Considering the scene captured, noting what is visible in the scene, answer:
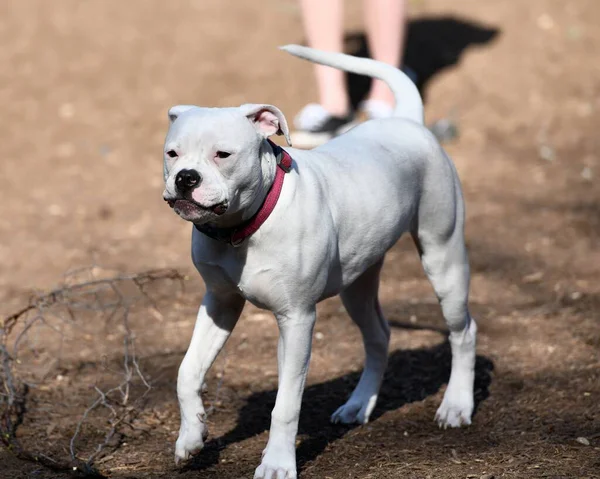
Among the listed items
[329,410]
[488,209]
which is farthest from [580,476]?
[488,209]

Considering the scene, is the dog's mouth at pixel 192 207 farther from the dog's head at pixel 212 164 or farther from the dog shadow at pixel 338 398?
the dog shadow at pixel 338 398

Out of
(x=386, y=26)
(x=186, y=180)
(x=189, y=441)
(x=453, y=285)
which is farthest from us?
(x=386, y=26)

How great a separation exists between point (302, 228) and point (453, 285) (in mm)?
1090

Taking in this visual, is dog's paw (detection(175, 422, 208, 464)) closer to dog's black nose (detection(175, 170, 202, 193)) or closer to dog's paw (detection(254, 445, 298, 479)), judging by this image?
dog's paw (detection(254, 445, 298, 479))

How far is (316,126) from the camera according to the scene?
327 inches

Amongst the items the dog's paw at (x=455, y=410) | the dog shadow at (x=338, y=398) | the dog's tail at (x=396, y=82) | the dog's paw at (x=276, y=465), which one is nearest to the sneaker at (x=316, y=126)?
the dog shadow at (x=338, y=398)

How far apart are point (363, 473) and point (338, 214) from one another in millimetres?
990

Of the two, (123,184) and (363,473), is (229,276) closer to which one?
(363,473)

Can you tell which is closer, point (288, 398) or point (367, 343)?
point (288, 398)

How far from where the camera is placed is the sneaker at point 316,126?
8312mm

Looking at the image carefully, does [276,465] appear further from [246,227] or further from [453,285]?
[453,285]

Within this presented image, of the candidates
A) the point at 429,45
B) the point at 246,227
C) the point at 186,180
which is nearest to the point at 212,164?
the point at 186,180

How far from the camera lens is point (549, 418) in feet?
14.3

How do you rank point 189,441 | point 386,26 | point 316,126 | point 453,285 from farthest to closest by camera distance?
1. point 316,126
2. point 386,26
3. point 453,285
4. point 189,441
